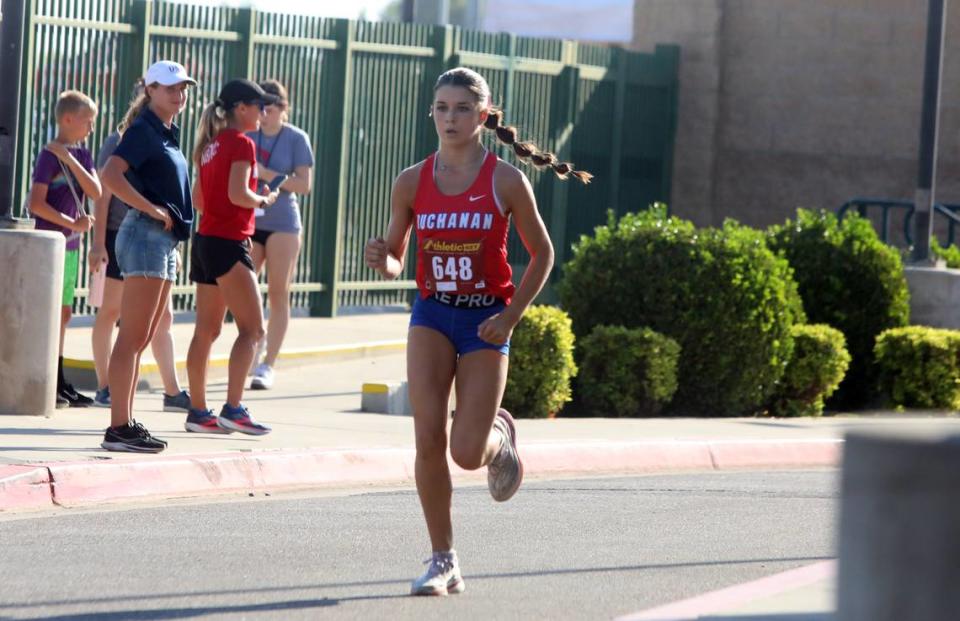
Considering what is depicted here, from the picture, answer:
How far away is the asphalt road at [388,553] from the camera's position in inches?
249

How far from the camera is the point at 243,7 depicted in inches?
635

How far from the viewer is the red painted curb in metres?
8.04

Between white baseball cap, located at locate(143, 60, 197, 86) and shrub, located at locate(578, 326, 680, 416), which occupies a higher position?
white baseball cap, located at locate(143, 60, 197, 86)

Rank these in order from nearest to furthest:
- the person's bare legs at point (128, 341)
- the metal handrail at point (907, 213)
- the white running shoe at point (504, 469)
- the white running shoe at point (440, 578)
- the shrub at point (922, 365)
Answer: the white running shoe at point (440, 578) → the white running shoe at point (504, 469) → the person's bare legs at point (128, 341) → the shrub at point (922, 365) → the metal handrail at point (907, 213)

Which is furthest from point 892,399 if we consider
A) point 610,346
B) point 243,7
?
point 243,7

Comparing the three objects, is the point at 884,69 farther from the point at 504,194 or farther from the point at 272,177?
the point at 504,194

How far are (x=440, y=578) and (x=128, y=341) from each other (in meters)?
3.07

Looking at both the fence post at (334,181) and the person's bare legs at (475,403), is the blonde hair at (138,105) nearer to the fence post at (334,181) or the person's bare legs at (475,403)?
the person's bare legs at (475,403)

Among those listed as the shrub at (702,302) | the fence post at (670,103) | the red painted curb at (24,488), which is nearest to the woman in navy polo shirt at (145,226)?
the red painted curb at (24,488)

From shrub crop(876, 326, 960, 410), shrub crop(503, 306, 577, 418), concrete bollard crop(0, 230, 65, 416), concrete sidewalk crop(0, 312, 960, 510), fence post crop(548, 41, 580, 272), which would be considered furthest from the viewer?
fence post crop(548, 41, 580, 272)

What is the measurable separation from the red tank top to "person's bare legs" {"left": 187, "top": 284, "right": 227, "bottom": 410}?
10.7 feet

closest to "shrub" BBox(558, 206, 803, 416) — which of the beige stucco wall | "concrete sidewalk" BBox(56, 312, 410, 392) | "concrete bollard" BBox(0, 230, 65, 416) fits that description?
"concrete sidewalk" BBox(56, 312, 410, 392)

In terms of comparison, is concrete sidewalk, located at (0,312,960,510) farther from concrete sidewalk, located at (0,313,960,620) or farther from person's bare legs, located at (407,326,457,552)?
person's bare legs, located at (407,326,457,552)

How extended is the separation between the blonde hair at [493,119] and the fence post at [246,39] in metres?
9.07
